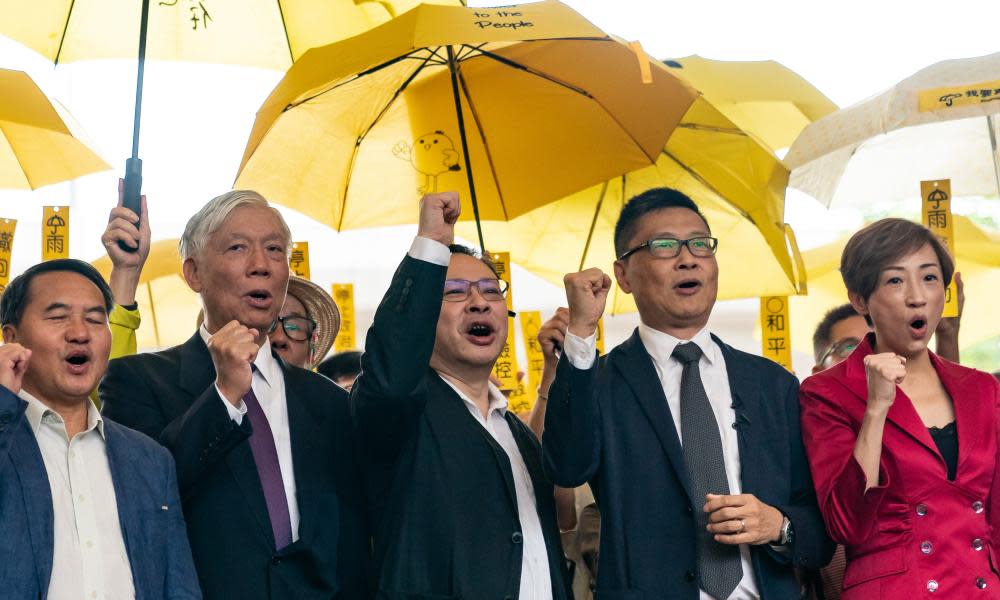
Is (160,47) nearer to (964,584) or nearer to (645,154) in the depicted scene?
(645,154)

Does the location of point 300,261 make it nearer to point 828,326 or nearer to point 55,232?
point 55,232

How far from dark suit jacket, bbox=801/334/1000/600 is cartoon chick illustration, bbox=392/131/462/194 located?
2.16 m

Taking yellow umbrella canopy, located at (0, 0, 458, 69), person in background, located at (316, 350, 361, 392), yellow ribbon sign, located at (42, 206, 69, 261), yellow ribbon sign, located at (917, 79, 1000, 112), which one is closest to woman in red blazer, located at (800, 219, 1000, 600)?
yellow ribbon sign, located at (917, 79, 1000, 112)

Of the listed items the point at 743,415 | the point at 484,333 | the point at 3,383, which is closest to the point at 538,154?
the point at 484,333

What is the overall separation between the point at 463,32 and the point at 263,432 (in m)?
1.43

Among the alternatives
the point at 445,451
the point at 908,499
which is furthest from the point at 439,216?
the point at 908,499

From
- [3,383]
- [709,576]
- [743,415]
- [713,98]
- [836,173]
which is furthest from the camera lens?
[713,98]

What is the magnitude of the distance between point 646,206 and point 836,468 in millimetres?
993

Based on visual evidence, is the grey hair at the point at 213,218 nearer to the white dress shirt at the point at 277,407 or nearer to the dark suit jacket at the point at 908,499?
the white dress shirt at the point at 277,407

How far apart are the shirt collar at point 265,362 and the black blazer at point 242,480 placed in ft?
0.13

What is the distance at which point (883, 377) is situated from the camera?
331cm

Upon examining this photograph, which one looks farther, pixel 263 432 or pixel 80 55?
pixel 80 55

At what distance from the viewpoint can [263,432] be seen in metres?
3.47

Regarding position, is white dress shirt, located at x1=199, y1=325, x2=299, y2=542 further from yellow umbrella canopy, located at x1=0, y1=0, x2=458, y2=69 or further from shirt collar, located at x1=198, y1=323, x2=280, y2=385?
yellow umbrella canopy, located at x1=0, y1=0, x2=458, y2=69
